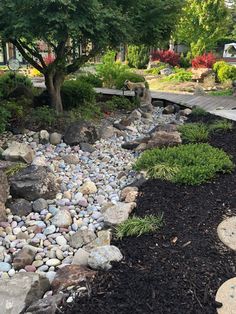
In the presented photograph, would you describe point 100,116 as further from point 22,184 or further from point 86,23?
point 22,184

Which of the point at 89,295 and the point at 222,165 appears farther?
the point at 222,165

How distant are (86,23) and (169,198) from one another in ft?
9.04

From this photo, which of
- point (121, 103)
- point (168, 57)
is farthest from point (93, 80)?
point (168, 57)

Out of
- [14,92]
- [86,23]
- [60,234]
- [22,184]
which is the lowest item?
[60,234]

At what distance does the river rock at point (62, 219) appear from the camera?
3379 millimetres

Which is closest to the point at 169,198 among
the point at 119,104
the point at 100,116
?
the point at 100,116

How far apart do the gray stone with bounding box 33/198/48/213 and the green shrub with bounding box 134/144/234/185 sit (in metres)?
1.34

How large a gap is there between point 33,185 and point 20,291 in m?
1.53

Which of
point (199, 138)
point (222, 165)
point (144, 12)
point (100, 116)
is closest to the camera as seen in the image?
point (222, 165)

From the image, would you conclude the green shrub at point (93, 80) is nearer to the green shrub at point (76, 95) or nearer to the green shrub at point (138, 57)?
the green shrub at point (76, 95)

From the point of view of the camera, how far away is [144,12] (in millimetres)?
6551

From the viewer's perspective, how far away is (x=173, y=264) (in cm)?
254

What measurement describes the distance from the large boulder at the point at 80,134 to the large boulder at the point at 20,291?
10.7 feet

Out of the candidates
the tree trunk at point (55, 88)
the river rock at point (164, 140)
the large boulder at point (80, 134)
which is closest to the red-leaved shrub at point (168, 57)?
the tree trunk at point (55, 88)
